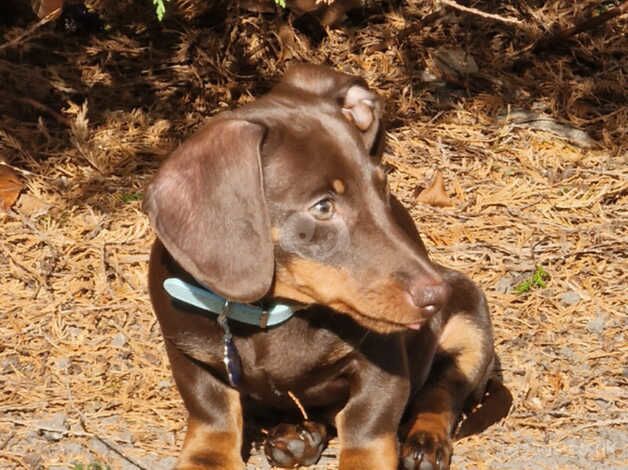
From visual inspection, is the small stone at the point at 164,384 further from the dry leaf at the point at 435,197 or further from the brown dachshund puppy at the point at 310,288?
the dry leaf at the point at 435,197

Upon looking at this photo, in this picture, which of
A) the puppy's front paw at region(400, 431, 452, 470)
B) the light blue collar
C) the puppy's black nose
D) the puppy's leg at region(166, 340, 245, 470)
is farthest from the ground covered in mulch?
the puppy's black nose

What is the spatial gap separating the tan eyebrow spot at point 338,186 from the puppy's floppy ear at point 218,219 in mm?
217

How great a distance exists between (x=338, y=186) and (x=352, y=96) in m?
0.52

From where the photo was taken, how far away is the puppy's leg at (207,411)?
13.9 feet

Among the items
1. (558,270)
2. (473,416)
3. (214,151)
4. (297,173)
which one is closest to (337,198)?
(297,173)

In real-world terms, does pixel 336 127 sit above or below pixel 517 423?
above

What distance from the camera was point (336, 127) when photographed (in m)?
3.88

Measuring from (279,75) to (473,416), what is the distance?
286 centimetres

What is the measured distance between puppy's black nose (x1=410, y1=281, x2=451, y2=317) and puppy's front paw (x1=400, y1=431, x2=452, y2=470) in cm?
81

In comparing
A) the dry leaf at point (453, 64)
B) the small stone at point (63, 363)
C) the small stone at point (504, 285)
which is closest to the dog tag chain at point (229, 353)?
the small stone at point (63, 363)

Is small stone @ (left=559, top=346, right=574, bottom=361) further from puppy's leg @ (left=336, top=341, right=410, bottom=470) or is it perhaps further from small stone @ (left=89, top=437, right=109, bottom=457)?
small stone @ (left=89, top=437, right=109, bottom=457)

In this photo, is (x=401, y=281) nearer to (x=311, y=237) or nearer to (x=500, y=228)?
(x=311, y=237)

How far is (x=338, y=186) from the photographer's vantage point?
147 inches

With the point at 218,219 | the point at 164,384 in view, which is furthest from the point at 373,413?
the point at 164,384
